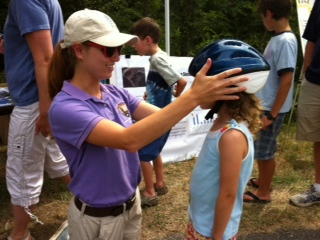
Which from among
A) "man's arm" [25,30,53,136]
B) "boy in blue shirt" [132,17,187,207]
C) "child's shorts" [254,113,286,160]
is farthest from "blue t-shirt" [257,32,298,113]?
"man's arm" [25,30,53,136]

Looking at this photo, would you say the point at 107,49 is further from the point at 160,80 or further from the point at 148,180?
the point at 148,180

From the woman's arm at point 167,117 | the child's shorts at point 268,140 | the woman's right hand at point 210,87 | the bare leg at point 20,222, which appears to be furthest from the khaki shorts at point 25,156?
the child's shorts at point 268,140

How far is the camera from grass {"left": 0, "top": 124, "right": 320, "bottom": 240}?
324cm

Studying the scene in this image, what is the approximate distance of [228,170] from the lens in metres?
1.67

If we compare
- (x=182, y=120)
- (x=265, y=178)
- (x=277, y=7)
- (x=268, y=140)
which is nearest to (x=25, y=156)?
A: (x=268, y=140)

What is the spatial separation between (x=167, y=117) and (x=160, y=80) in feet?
6.84

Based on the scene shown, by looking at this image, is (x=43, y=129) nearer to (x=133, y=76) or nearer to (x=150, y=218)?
(x=150, y=218)

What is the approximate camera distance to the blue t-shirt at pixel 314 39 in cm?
349

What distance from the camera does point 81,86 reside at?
168 centimetres

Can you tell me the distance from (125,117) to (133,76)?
2673 mm

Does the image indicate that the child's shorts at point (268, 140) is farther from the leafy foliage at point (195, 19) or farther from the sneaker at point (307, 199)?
the leafy foliage at point (195, 19)

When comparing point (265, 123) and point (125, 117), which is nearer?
point (125, 117)

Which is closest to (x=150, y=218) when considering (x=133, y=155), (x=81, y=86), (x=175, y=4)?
(x=133, y=155)

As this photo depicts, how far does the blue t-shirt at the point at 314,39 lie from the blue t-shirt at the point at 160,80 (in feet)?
4.23
